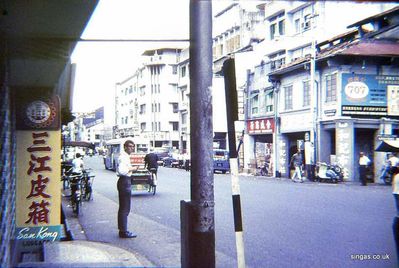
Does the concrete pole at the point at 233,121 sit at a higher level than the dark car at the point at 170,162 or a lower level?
higher

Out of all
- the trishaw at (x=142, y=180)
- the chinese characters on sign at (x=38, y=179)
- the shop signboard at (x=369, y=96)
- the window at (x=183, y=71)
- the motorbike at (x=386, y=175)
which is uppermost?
the window at (x=183, y=71)

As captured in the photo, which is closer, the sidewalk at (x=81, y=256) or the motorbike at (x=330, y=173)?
the sidewalk at (x=81, y=256)

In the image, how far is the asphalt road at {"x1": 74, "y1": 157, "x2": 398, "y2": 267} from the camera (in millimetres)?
7293

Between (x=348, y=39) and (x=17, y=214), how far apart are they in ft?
90.5

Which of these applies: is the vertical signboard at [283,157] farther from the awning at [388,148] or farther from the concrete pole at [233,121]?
the concrete pole at [233,121]

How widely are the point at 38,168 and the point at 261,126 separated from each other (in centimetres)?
2978

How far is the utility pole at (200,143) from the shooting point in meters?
4.16

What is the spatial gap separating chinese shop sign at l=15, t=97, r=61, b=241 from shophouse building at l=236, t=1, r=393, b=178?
73.2 feet

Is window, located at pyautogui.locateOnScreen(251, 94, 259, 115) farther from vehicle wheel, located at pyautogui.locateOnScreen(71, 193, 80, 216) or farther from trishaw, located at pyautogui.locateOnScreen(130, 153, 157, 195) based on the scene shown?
vehicle wheel, located at pyautogui.locateOnScreen(71, 193, 80, 216)

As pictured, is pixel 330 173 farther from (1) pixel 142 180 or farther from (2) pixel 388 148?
(2) pixel 388 148

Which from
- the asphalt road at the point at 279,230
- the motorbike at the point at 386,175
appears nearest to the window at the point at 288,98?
the motorbike at the point at 386,175

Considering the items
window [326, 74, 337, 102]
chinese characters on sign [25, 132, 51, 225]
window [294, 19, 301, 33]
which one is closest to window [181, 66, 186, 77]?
window [294, 19, 301, 33]

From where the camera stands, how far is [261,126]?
3588 cm

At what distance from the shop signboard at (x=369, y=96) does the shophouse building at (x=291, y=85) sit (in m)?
0.62
